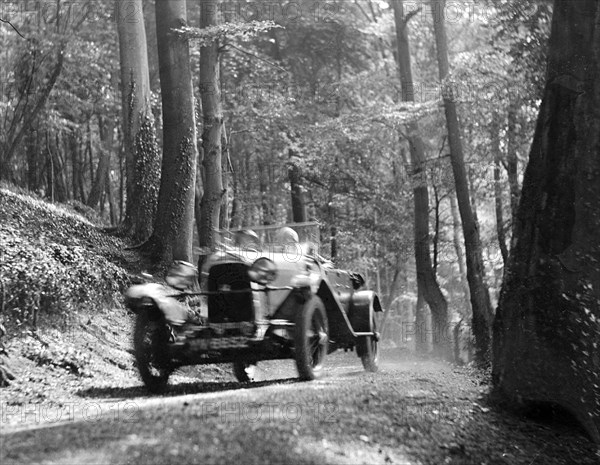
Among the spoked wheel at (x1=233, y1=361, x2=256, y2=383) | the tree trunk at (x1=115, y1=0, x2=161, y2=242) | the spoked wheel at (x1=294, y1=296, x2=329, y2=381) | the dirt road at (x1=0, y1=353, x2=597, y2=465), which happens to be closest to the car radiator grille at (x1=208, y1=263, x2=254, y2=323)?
the spoked wheel at (x1=294, y1=296, x2=329, y2=381)

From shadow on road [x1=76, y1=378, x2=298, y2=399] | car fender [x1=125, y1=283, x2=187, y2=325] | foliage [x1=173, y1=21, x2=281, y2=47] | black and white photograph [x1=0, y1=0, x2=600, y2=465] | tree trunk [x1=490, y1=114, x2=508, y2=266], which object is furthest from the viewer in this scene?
tree trunk [x1=490, y1=114, x2=508, y2=266]

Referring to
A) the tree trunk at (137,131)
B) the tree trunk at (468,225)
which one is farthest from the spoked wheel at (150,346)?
the tree trunk at (468,225)

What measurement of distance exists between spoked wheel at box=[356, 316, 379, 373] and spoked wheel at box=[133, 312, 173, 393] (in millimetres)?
3484

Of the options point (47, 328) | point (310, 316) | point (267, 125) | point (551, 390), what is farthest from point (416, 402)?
point (267, 125)

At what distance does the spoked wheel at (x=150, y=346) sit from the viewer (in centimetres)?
916

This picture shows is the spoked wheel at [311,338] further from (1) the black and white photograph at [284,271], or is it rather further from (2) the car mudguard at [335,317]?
(2) the car mudguard at [335,317]

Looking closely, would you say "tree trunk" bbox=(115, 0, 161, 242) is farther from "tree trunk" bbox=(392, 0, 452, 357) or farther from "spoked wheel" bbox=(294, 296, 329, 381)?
"tree trunk" bbox=(392, 0, 452, 357)

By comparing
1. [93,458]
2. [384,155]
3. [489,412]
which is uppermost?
[384,155]

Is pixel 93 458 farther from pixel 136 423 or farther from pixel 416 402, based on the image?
pixel 416 402

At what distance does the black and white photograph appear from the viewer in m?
6.28

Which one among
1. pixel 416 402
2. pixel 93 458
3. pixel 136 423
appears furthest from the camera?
pixel 416 402

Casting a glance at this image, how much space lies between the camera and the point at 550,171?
26.0 ft

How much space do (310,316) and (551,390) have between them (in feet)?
9.71

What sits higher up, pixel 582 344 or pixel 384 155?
pixel 384 155
